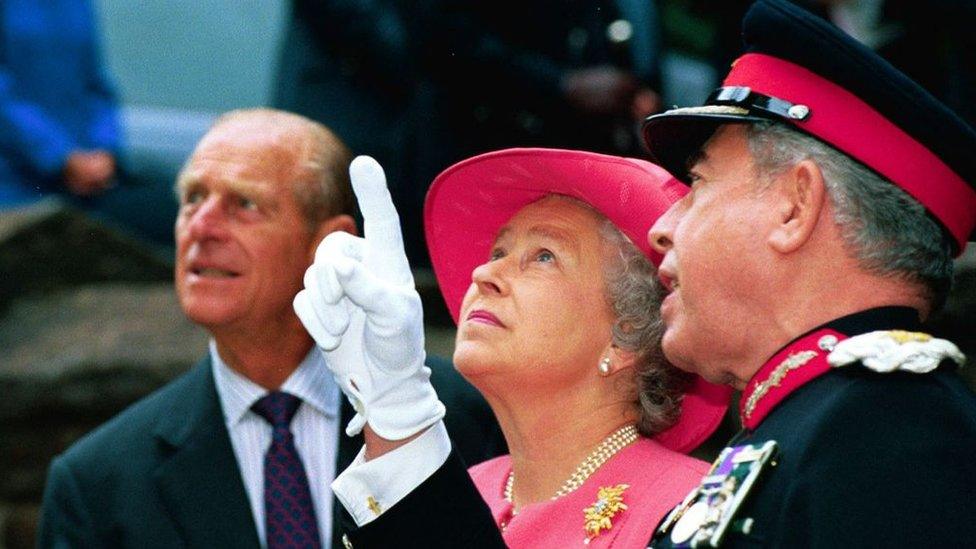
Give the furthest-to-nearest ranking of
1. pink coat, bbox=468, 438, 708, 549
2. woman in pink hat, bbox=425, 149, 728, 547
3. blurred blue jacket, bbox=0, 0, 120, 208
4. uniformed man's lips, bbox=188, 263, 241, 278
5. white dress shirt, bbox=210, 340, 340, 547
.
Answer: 1. blurred blue jacket, bbox=0, 0, 120, 208
2. uniformed man's lips, bbox=188, 263, 241, 278
3. white dress shirt, bbox=210, 340, 340, 547
4. woman in pink hat, bbox=425, 149, 728, 547
5. pink coat, bbox=468, 438, 708, 549

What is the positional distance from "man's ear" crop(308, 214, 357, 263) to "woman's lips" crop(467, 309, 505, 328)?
1306 millimetres

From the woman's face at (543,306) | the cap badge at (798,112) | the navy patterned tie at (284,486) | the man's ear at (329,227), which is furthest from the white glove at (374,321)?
the man's ear at (329,227)

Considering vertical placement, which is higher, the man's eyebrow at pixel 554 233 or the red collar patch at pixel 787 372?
the red collar patch at pixel 787 372

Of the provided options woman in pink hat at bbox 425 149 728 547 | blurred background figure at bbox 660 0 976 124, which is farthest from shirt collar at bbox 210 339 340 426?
blurred background figure at bbox 660 0 976 124

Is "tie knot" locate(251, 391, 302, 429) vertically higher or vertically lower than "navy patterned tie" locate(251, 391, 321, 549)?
higher

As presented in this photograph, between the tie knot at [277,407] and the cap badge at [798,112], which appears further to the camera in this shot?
the tie knot at [277,407]

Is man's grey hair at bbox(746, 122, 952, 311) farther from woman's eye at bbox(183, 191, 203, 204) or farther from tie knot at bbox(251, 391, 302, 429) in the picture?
woman's eye at bbox(183, 191, 203, 204)

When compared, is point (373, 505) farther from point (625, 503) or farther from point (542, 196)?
point (542, 196)

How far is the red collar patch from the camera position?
7.72ft

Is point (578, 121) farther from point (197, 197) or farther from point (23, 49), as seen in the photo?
point (23, 49)

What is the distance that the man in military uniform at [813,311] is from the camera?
221 cm

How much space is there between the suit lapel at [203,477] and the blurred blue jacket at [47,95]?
5.44 feet

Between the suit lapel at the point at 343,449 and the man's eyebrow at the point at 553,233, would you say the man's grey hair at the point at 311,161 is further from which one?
the man's eyebrow at the point at 553,233

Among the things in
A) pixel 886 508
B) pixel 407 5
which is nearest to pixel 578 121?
pixel 407 5
